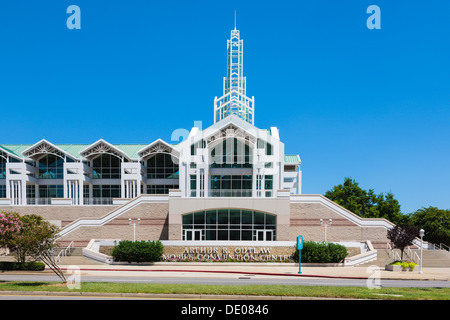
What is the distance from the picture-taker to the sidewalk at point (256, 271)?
26812 millimetres

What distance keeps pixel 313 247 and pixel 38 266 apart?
20.0m

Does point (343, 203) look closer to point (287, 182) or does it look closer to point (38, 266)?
point (287, 182)

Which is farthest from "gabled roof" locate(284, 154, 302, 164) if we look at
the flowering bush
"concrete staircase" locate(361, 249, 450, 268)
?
the flowering bush

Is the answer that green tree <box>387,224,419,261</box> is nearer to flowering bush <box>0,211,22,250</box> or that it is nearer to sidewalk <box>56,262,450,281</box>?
sidewalk <box>56,262,450,281</box>

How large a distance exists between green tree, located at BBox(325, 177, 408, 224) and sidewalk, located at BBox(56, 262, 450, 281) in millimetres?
20973

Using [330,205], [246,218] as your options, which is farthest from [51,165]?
[330,205]

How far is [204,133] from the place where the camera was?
45688 millimetres

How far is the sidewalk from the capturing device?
26812mm

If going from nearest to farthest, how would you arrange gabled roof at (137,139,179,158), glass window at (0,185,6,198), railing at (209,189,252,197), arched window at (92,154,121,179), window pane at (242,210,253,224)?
1. window pane at (242,210,253,224)
2. railing at (209,189,252,197)
3. gabled roof at (137,139,179,158)
4. glass window at (0,185,6,198)
5. arched window at (92,154,121,179)

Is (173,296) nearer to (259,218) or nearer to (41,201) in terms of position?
(259,218)

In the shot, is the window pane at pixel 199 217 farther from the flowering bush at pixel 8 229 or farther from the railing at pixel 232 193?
the flowering bush at pixel 8 229

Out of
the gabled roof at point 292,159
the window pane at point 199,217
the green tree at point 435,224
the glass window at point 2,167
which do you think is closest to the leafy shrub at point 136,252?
the window pane at point 199,217

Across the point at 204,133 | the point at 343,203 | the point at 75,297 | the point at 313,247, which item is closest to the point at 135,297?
the point at 75,297
